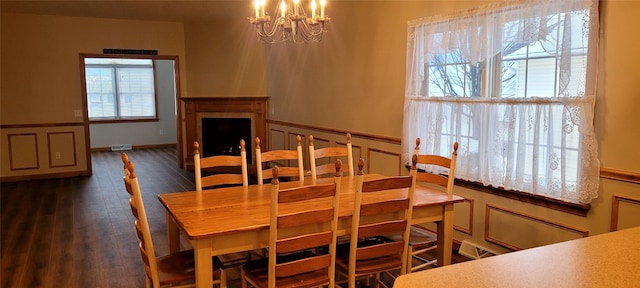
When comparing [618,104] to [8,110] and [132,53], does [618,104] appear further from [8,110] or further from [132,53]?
[8,110]

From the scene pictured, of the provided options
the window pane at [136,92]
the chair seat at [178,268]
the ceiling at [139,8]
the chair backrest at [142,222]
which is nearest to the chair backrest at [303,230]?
the chair seat at [178,268]

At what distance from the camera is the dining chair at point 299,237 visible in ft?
6.65

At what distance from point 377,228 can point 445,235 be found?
52 centimetres

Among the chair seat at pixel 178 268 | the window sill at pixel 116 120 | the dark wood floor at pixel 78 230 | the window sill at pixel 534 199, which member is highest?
the window sill at pixel 116 120

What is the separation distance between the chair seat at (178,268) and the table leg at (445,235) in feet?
4.12

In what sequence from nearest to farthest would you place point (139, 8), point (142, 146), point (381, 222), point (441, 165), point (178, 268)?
1. point (178, 268)
2. point (381, 222)
3. point (441, 165)
4. point (139, 8)
5. point (142, 146)

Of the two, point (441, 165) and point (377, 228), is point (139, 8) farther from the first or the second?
point (377, 228)

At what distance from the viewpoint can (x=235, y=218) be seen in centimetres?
222

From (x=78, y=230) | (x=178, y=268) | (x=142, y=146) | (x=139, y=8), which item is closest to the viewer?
(x=178, y=268)

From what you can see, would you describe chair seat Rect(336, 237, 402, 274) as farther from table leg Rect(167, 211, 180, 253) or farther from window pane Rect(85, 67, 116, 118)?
window pane Rect(85, 67, 116, 118)

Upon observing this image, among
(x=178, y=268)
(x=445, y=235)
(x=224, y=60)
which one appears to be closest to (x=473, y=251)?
(x=445, y=235)

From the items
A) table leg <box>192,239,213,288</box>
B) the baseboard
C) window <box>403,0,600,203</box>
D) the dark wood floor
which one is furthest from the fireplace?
table leg <box>192,239,213,288</box>

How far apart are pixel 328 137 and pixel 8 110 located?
4.84 metres

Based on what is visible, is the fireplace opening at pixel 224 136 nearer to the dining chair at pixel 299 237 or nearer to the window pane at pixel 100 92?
the window pane at pixel 100 92
